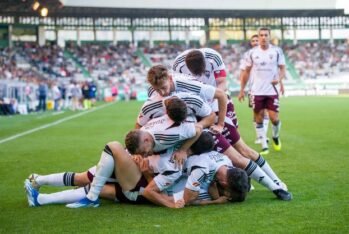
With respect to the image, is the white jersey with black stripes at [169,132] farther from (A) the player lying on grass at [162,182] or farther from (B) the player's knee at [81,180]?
(B) the player's knee at [81,180]

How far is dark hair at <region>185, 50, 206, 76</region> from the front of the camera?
707 cm

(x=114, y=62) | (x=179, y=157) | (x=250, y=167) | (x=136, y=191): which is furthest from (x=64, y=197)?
(x=114, y=62)

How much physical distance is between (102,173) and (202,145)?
1.09 metres

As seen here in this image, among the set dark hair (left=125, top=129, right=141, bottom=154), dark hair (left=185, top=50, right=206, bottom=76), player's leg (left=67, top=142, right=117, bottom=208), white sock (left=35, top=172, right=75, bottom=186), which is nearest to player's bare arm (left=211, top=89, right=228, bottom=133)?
→ dark hair (left=185, top=50, right=206, bottom=76)

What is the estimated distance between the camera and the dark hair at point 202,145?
650cm

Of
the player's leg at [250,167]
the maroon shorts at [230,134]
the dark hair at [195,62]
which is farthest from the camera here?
the maroon shorts at [230,134]

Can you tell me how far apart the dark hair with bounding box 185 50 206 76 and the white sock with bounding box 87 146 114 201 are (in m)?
1.46

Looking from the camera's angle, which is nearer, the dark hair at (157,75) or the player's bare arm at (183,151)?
the dark hair at (157,75)

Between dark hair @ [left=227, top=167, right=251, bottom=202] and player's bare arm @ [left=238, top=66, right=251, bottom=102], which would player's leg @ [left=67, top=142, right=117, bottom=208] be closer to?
dark hair @ [left=227, top=167, right=251, bottom=202]

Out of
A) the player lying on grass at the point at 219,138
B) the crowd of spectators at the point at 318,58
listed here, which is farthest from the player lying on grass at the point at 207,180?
the crowd of spectators at the point at 318,58

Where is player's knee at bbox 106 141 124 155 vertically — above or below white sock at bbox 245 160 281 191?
above

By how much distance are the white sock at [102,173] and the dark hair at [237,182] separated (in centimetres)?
124

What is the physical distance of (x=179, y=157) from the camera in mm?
6352

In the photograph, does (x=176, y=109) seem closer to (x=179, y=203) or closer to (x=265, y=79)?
(x=179, y=203)
